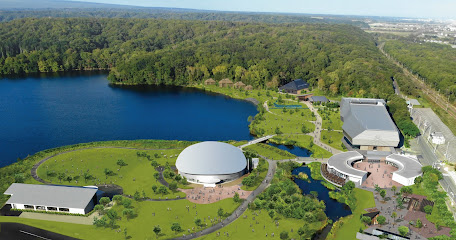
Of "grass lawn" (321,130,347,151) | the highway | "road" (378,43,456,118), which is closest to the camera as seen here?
the highway

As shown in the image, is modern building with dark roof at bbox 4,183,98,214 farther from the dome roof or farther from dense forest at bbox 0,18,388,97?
dense forest at bbox 0,18,388,97

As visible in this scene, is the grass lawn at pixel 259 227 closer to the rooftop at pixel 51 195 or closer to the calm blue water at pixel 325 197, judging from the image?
the calm blue water at pixel 325 197

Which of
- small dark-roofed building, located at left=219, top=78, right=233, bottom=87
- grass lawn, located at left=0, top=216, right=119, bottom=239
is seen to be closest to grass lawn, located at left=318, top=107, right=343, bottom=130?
small dark-roofed building, located at left=219, top=78, right=233, bottom=87

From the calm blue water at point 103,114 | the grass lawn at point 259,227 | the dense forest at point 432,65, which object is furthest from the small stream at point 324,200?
the dense forest at point 432,65

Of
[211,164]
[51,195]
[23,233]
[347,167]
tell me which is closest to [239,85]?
[347,167]

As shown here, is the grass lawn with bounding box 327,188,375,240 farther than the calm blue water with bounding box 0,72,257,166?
No

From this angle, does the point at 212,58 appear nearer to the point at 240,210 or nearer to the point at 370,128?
the point at 370,128

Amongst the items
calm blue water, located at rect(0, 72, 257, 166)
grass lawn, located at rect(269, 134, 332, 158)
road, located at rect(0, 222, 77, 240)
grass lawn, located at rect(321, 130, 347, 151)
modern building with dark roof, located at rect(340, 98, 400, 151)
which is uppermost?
modern building with dark roof, located at rect(340, 98, 400, 151)
